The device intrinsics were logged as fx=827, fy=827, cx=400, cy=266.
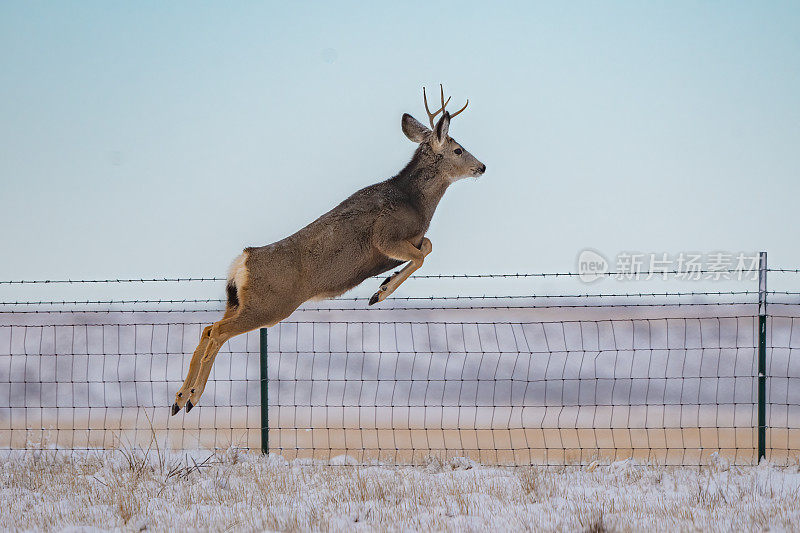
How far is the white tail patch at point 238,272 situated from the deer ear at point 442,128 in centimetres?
199

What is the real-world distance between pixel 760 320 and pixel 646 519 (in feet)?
A: 12.7

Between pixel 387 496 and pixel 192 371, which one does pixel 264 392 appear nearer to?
pixel 192 371

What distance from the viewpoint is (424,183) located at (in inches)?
294

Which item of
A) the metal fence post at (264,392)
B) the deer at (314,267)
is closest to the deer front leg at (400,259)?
the deer at (314,267)

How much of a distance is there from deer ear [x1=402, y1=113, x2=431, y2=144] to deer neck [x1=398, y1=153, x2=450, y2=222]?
338 millimetres

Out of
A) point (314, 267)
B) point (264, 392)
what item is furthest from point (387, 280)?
point (264, 392)

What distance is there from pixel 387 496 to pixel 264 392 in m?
2.76

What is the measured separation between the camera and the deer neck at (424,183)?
737cm

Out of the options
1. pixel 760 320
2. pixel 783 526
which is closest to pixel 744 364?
pixel 760 320

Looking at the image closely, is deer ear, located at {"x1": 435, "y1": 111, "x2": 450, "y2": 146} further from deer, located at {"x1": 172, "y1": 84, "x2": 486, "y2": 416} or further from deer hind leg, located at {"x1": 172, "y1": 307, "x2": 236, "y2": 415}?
deer hind leg, located at {"x1": 172, "y1": 307, "x2": 236, "y2": 415}

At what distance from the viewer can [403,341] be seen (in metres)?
23.2

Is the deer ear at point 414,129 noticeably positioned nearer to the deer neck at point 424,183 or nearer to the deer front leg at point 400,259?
the deer neck at point 424,183

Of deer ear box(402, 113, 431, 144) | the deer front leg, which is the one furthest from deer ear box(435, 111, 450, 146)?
the deer front leg

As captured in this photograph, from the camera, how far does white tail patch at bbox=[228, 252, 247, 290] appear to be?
695 cm
